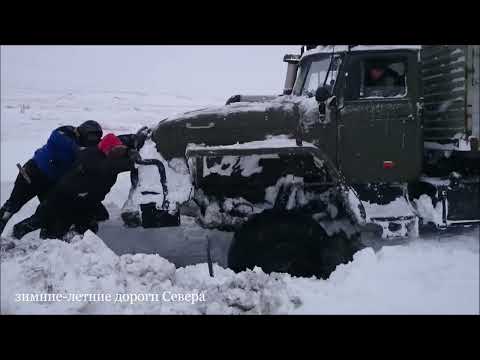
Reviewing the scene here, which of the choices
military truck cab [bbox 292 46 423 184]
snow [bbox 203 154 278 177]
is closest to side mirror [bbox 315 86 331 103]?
military truck cab [bbox 292 46 423 184]

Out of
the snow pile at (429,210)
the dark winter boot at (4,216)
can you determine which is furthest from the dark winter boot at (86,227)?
the snow pile at (429,210)

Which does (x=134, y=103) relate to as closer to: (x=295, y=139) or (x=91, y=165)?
(x=91, y=165)

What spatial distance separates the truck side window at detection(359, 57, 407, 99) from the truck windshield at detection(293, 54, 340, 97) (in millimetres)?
293

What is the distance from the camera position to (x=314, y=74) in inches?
186

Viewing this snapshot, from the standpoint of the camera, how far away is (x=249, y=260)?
397 centimetres

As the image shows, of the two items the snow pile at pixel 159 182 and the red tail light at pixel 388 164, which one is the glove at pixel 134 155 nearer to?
the snow pile at pixel 159 182

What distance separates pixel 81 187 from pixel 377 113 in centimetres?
307

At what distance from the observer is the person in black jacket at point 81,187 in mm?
4227

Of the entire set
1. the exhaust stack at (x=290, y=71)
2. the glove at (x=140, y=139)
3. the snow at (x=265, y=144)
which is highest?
the exhaust stack at (x=290, y=71)

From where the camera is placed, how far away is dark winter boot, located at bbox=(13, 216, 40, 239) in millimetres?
4426

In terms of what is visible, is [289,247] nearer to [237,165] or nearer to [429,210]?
[237,165]

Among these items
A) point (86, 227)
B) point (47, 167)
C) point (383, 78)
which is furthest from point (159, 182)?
point (383, 78)

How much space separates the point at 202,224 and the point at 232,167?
0.64 m

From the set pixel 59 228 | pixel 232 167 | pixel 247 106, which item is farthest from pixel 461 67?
pixel 59 228
